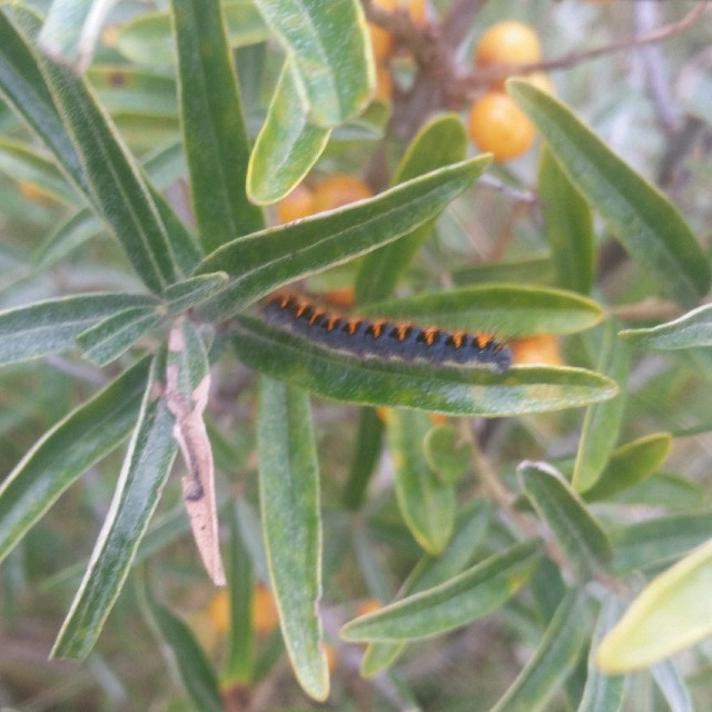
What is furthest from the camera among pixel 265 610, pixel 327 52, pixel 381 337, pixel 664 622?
pixel 265 610

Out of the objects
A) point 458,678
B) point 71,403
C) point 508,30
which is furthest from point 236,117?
point 458,678

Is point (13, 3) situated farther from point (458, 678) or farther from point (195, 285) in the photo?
point (458, 678)

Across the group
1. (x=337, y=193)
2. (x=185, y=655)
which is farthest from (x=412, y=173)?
(x=185, y=655)

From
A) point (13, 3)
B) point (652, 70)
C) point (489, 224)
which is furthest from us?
point (489, 224)

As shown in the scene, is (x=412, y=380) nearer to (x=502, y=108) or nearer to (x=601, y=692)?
(x=601, y=692)

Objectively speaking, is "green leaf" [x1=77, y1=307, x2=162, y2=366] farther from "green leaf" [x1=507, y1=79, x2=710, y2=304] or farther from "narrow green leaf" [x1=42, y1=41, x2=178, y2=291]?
"green leaf" [x1=507, y1=79, x2=710, y2=304]
